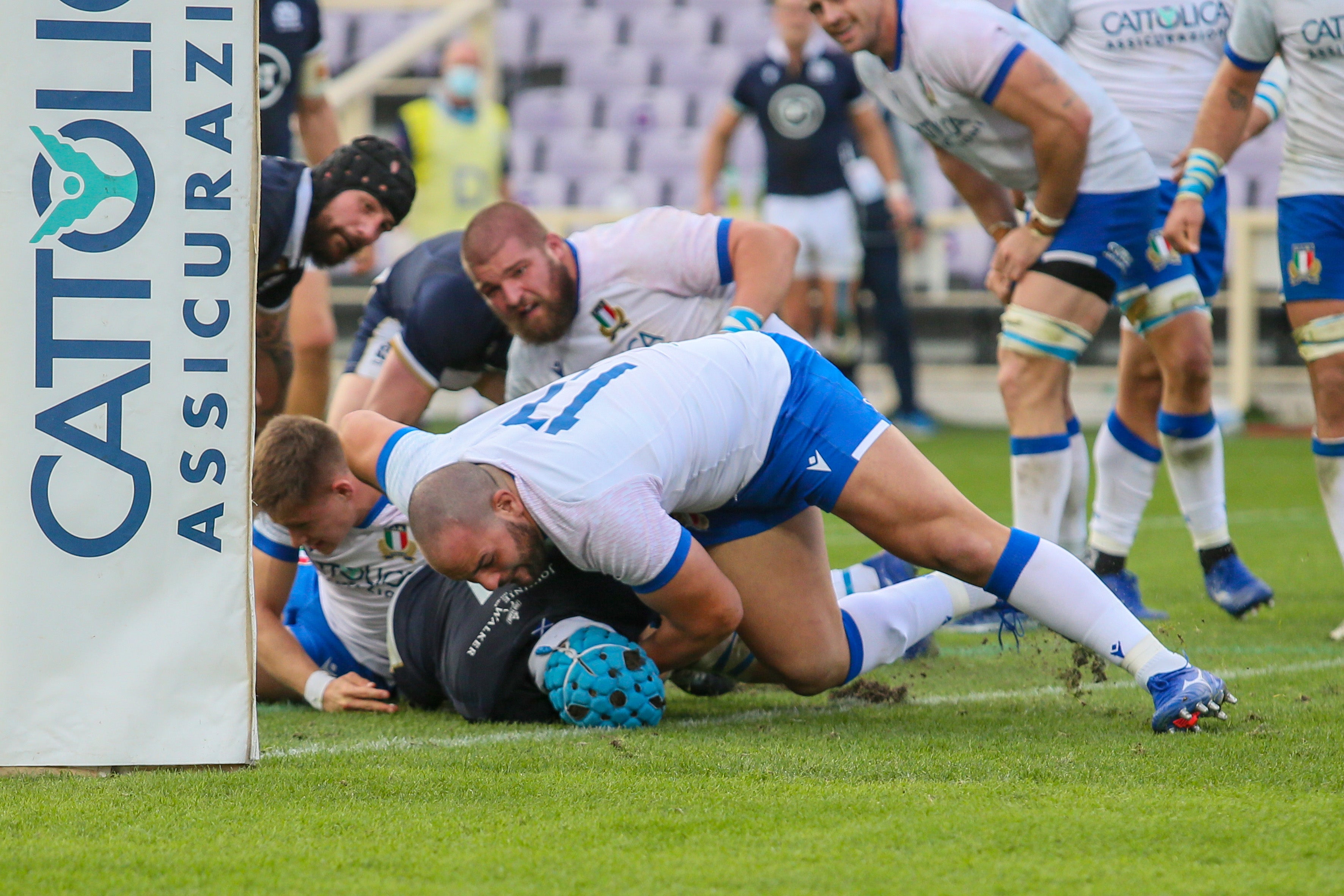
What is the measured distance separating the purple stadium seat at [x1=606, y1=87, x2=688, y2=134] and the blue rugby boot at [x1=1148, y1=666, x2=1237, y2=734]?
12.5 m

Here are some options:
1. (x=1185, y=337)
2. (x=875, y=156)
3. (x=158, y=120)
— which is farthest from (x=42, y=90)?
(x=875, y=156)

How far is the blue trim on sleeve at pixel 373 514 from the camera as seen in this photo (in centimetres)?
359

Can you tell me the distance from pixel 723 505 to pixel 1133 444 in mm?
2142

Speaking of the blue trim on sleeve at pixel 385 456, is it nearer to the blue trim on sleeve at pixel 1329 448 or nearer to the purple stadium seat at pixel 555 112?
the blue trim on sleeve at pixel 1329 448

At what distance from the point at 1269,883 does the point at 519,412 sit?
5.39 ft

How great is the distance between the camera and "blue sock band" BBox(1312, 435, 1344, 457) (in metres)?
4.43

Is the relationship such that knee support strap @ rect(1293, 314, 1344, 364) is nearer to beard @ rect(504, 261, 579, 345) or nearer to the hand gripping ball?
beard @ rect(504, 261, 579, 345)

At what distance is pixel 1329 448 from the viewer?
175 inches

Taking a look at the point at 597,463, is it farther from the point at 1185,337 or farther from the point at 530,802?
the point at 1185,337

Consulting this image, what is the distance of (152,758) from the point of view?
2.71m

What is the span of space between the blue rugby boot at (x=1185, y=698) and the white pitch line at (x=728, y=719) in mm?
542

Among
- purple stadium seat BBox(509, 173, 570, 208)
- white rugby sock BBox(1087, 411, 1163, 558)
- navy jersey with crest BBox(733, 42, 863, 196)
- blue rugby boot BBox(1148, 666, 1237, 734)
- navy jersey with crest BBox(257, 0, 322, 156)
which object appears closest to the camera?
blue rugby boot BBox(1148, 666, 1237, 734)

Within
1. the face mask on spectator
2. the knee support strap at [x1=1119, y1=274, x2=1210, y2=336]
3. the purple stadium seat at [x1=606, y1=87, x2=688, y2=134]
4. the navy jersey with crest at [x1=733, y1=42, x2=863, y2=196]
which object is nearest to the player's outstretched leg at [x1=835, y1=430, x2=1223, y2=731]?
the knee support strap at [x1=1119, y1=274, x2=1210, y2=336]

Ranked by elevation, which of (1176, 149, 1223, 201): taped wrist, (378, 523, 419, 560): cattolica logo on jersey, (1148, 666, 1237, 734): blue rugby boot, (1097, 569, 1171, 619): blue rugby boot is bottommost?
(1097, 569, 1171, 619): blue rugby boot
